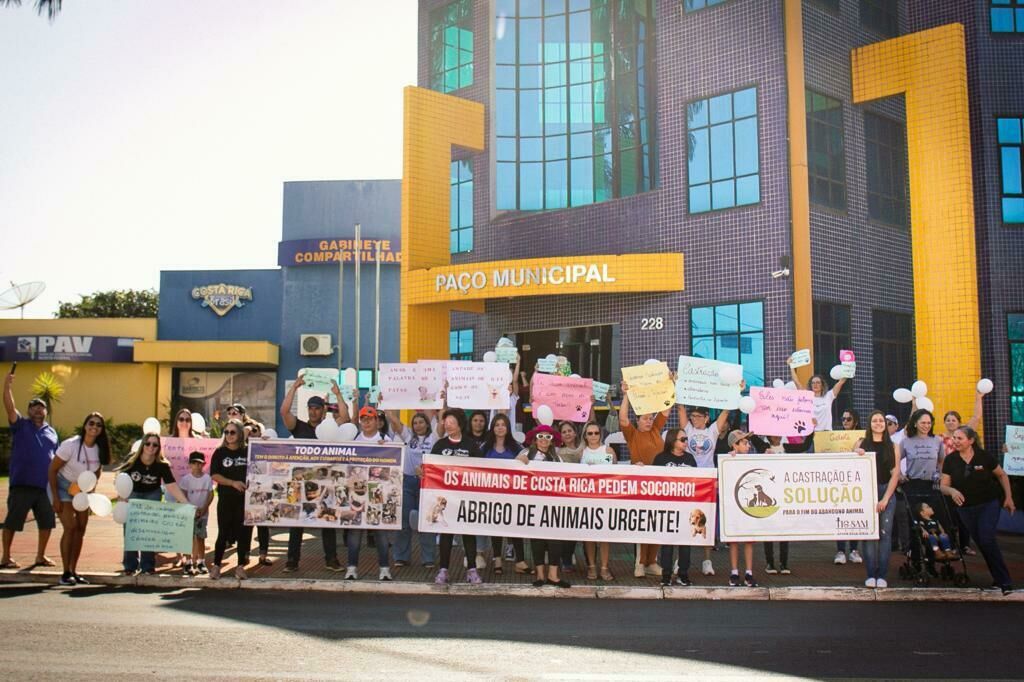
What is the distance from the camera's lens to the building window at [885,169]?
19547 mm

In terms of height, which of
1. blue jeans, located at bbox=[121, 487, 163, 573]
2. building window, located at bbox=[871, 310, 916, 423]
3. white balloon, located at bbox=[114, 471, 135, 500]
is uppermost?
building window, located at bbox=[871, 310, 916, 423]

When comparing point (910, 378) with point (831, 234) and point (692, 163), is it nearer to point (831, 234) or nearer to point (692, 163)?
point (831, 234)

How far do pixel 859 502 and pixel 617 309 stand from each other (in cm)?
955

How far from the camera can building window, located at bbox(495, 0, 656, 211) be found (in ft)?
67.7

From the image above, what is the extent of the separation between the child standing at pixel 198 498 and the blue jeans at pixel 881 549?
25.6ft

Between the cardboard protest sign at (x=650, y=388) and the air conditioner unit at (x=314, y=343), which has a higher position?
the air conditioner unit at (x=314, y=343)

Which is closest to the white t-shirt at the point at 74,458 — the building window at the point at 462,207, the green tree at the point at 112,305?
the building window at the point at 462,207

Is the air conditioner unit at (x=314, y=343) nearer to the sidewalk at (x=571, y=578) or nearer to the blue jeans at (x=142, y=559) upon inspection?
the sidewalk at (x=571, y=578)

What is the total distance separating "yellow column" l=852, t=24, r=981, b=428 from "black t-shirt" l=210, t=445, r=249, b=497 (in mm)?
12298

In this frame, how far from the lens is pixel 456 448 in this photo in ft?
37.9

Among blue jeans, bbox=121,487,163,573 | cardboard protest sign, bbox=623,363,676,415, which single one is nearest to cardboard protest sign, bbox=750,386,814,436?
cardboard protest sign, bbox=623,363,676,415

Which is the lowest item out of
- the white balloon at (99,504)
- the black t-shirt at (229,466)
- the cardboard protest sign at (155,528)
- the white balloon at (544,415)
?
the cardboard protest sign at (155,528)

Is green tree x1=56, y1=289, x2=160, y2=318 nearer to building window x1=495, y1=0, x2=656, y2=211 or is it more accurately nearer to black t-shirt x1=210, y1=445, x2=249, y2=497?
building window x1=495, y1=0, x2=656, y2=211

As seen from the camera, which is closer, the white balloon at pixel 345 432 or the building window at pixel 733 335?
the white balloon at pixel 345 432
